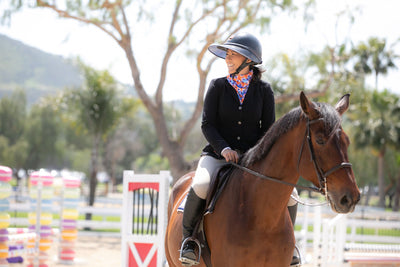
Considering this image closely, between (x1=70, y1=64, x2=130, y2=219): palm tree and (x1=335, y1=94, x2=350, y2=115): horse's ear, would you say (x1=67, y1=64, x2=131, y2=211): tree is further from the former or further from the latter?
(x1=335, y1=94, x2=350, y2=115): horse's ear

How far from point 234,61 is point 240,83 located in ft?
0.64

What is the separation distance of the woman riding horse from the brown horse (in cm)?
18

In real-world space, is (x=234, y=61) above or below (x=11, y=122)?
below

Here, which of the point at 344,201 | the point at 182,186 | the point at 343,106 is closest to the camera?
the point at 344,201

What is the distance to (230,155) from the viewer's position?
3709mm

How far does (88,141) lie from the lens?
65562mm

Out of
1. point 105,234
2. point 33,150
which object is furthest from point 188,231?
point 33,150

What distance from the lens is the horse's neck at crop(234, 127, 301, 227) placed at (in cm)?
342

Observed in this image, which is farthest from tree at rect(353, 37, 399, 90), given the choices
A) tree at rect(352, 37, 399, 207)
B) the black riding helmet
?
the black riding helmet

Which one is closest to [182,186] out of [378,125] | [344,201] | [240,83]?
[240,83]

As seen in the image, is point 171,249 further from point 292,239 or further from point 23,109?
point 23,109

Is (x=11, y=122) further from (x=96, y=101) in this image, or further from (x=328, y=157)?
(x=328, y=157)

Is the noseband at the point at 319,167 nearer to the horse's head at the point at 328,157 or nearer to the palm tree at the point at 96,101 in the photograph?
the horse's head at the point at 328,157

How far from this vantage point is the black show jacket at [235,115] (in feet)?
12.7
